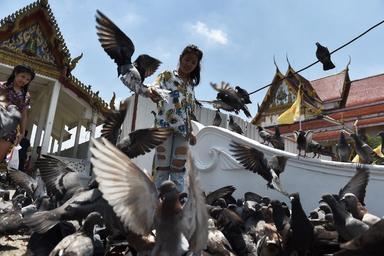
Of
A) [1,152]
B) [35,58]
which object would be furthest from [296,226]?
[35,58]

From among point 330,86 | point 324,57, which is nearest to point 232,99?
point 324,57

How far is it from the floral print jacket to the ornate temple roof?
12.7m

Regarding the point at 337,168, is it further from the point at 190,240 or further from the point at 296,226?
the point at 190,240

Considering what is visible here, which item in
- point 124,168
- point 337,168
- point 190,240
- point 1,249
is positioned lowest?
point 1,249

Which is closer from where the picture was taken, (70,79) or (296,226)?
(296,226)

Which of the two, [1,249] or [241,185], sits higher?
[241,185]

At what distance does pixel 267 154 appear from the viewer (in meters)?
6.98

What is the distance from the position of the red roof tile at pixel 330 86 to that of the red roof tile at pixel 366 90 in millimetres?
1006

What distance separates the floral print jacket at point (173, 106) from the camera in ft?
14.0

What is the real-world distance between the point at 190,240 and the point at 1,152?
2790 millimetres

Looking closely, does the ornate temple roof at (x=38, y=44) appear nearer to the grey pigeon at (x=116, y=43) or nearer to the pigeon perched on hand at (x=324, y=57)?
the pigeon perched on hand at (x=324, y=57)

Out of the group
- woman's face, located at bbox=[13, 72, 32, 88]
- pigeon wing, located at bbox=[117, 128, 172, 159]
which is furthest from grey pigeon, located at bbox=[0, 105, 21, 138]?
pigeon wing, located at bbox=[117, 128, 172, 159]

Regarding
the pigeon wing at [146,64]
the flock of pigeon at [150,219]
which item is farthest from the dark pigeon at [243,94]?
the pigeon wing at [146,64]

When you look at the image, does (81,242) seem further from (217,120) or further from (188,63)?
(217,120)
